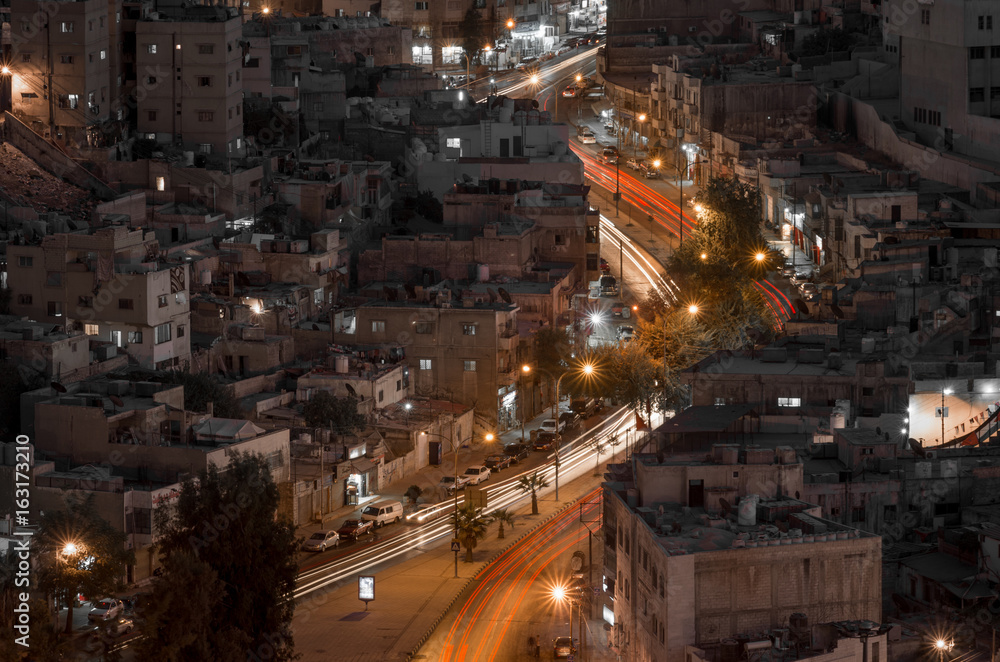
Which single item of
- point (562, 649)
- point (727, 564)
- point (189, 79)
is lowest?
point (562, 649)

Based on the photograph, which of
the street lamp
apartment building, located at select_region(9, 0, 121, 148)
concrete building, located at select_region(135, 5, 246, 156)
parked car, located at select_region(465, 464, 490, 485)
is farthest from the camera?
concrete building, located at select_region(135, 5, 246, 156)

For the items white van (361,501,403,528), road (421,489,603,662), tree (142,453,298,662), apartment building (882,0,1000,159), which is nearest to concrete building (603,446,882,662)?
road (421,489,603,662)

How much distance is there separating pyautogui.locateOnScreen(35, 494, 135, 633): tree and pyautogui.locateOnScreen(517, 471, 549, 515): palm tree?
11844mm

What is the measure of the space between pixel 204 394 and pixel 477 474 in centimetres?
752

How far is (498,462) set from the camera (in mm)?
64250

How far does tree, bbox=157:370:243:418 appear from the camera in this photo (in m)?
60.9

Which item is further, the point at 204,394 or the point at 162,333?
the point at 162,333

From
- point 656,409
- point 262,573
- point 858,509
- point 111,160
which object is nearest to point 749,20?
point 111,160

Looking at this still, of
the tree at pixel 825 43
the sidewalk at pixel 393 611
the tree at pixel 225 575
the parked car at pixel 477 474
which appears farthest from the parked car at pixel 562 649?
the tree at pixel 825 43

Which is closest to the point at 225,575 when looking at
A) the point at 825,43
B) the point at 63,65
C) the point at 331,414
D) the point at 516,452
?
the point at 331,414

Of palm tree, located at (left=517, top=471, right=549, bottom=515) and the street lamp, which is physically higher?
the street lamp

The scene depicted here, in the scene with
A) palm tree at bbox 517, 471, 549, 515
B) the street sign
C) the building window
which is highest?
the building window

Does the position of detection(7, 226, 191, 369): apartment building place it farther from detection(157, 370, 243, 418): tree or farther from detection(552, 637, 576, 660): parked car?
detection(552, 637, 576, 660): parked car

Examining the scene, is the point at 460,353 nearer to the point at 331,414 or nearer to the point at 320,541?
the point at 331,414
